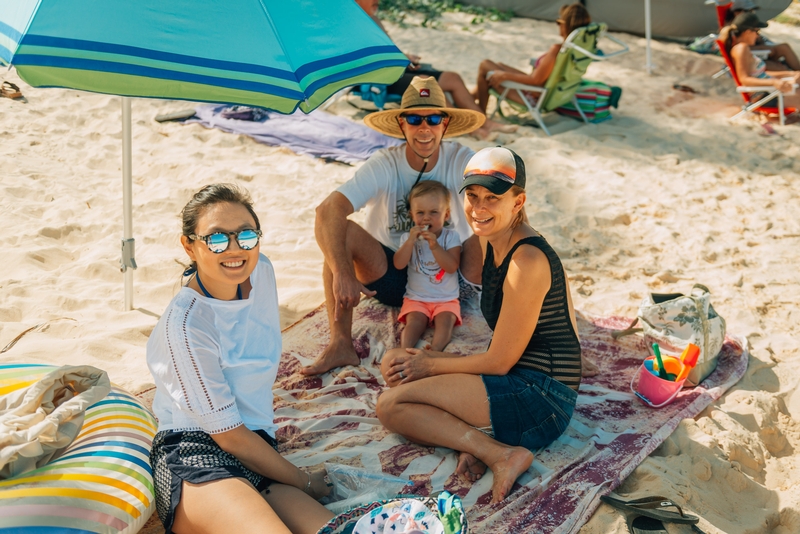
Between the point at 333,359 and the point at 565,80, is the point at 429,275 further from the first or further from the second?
the point at 565,80

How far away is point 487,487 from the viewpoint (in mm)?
2834

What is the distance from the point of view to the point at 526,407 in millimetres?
2928

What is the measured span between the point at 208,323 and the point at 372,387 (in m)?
1.28

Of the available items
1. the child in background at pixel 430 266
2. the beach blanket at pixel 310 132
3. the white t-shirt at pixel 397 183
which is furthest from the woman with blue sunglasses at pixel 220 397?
the beach blanket at pixel 310 132

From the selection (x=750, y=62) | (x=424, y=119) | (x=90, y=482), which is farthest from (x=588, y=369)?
(x=750, y=62)

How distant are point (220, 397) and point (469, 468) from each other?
41.8 inches

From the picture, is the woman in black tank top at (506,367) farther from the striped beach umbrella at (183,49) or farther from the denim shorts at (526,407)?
the striped beach umbrella at (183,49)

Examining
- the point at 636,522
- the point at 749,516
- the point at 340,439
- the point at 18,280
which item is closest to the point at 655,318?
the point at 749,516

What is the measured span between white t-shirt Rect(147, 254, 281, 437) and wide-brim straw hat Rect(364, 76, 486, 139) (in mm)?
1558

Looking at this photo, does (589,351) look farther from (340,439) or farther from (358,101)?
(358,101)

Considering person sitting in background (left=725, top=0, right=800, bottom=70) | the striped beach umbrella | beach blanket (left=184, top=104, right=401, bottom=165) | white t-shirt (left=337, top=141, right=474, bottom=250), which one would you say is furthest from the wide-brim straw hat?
person sitting in background (left=725, top=0, right=800, bottom=70)

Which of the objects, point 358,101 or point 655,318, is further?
point 358,101

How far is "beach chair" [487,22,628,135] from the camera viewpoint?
7223 millimetres

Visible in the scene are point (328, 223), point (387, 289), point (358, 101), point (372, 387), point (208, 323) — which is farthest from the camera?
point (358, 101)
